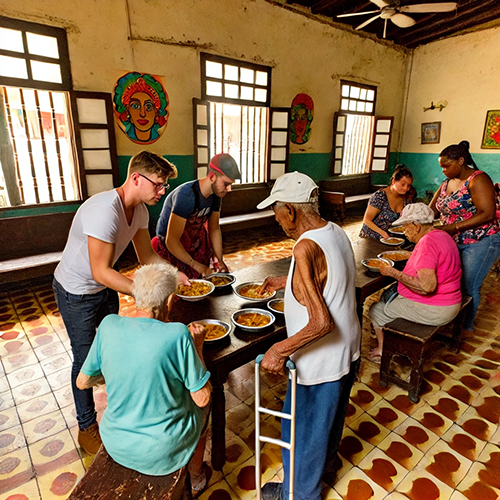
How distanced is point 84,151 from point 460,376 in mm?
5868

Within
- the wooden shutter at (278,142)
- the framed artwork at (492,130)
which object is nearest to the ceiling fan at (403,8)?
the wooden shutter at (278,142)

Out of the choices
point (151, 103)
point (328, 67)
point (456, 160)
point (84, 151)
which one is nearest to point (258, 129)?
point (328, 67)

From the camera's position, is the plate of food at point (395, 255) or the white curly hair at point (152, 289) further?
the plate of food at point (395, 255)

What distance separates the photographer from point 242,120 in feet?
26.9

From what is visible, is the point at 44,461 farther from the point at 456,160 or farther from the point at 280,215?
the point at 456,160

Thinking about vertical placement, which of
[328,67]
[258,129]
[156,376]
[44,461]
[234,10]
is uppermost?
[234,10]

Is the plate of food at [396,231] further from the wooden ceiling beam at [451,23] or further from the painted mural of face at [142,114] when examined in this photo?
the wooden ceiling beam at [451,23]

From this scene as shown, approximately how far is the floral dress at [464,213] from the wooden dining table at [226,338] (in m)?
1.32

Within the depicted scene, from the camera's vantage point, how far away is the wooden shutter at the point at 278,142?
7.82 meters

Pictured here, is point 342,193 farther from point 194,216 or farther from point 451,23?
point 194,216

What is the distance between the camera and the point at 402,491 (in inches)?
A: 82.2

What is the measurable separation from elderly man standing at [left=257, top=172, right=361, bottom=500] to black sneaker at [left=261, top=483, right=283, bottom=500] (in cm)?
19

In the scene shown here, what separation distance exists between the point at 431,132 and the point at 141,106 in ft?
29.0

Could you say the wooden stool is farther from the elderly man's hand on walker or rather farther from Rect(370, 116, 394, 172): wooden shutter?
Rect(370, 116, 394, 172): wooden shutter
